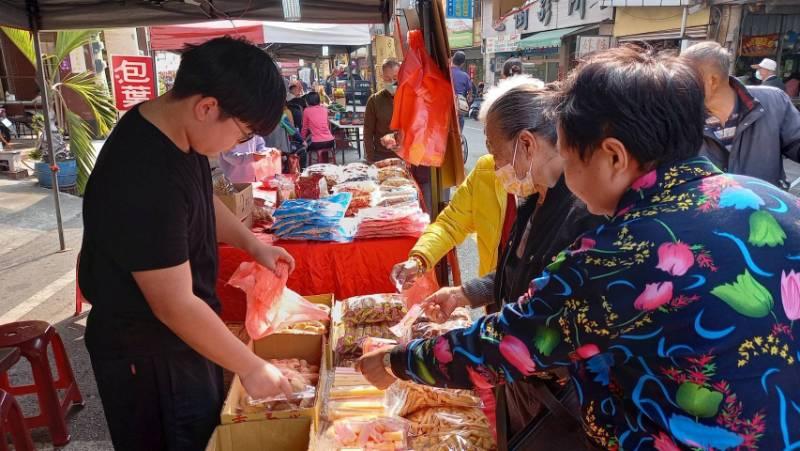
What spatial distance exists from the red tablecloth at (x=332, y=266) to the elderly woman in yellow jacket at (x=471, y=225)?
73 cm

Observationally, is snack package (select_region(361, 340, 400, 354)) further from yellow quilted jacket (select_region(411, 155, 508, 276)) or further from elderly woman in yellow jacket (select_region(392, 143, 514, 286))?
yellow quilted jacket (select_region(411, 155, 508, 276))

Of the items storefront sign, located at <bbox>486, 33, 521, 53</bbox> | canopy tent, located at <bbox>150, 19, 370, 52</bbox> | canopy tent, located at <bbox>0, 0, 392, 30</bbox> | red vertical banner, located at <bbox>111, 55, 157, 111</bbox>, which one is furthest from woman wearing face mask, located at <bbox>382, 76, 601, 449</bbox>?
storefront sign, located at <bbox>486, 33, 521, 53</bbox>

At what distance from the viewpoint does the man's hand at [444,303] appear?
201 centimetres

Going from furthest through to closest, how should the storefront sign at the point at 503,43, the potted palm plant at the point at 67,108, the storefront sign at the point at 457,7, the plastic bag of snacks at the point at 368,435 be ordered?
1. the storefront sign at the point at 503,43
2. the storefront sign at the point at 457,7
3. the potted palm plant at the point at 67,108
4. the plastic bag of snacks at the point at 368,435

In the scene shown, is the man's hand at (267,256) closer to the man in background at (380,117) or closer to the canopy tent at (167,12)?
the canopy tent at (167,12)

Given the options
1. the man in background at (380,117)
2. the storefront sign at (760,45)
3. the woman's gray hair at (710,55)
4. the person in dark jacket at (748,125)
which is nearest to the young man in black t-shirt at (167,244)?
the woman's gray hair at (710,55)

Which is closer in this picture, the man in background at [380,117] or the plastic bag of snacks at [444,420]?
the plastic bag of snacks at [444,420]

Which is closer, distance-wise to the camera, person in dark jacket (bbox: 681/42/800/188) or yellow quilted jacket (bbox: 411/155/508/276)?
yellow quilted jacket (bbox: 411/155/508/276)

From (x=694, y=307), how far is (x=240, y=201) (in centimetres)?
275

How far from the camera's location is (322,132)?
945 centimetres

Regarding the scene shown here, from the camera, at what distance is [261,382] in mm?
1438

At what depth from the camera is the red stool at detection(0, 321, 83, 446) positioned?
8.26 feet

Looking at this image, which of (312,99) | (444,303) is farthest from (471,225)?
(312,99)

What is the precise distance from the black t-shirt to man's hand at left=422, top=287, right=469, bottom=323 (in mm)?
874
